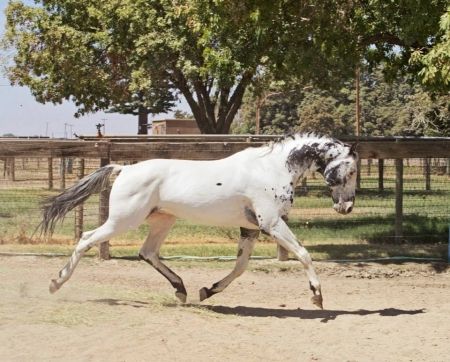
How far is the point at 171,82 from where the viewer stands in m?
22.9

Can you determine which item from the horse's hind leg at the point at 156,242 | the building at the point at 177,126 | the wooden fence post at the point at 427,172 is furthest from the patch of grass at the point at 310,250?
the building at the point at 177,126

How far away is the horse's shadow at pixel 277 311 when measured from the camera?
24.6ft

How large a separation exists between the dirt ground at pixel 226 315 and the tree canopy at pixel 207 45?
302 centimetres

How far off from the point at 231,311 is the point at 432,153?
563cm

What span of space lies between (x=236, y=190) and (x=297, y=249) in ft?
3.01

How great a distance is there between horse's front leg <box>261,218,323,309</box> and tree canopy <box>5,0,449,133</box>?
3.20 m

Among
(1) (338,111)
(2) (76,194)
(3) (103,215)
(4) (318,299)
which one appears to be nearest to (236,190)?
(4) (318,299)

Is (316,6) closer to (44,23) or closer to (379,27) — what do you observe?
(379,27)

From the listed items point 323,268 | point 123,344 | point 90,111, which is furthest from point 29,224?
point 90,111

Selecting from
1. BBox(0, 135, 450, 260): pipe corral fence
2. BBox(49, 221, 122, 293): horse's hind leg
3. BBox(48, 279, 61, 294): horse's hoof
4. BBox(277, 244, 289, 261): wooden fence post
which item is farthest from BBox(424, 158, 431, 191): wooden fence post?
BBox(48, 279, 61, 294): horse's hoof

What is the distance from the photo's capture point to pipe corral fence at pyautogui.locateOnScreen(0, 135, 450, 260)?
1095cm

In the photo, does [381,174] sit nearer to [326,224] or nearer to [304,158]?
[326,224]

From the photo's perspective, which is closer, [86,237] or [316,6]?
[86,237]

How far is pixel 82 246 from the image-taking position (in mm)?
7520
